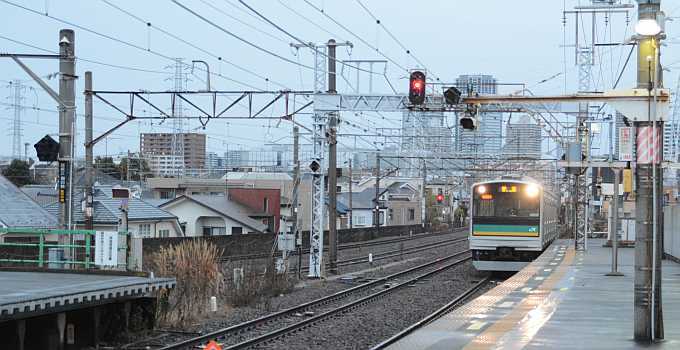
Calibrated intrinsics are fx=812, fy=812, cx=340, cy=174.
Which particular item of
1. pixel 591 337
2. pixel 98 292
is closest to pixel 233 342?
pixel 98 292

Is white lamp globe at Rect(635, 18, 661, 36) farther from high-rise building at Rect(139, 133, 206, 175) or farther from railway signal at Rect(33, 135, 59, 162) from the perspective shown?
high-rise building at Rect(139, 133, 206, 175)

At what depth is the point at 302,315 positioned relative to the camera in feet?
54.7

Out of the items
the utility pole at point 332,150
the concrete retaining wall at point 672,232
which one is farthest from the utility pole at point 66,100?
the concrete retaining wall at point 672,232

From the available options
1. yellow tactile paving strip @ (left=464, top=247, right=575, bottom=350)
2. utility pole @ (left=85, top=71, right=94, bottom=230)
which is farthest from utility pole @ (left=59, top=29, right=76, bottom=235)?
yellow tactile paving strip @ (left=464, top=247, right=575, bottom=350)

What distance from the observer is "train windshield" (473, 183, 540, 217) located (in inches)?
973

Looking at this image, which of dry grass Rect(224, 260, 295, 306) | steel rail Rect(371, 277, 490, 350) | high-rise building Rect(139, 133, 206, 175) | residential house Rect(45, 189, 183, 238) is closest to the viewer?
steel rail Rect(371, 277, 490, 350)

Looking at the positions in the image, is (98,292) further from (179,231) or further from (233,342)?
(179,231)

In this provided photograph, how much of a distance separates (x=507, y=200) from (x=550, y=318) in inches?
534

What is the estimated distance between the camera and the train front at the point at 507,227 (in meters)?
24.6

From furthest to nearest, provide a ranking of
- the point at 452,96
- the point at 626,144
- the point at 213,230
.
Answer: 1. the point at 213,230
2. the point at 452,96
3. the point at 626,144

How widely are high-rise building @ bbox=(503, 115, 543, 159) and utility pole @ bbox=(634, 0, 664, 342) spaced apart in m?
21.9

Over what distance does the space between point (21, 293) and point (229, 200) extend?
39944 mm

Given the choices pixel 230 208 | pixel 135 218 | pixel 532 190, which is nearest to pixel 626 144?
pixel 532 190

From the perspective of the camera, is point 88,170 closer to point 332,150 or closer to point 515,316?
point 332,150
